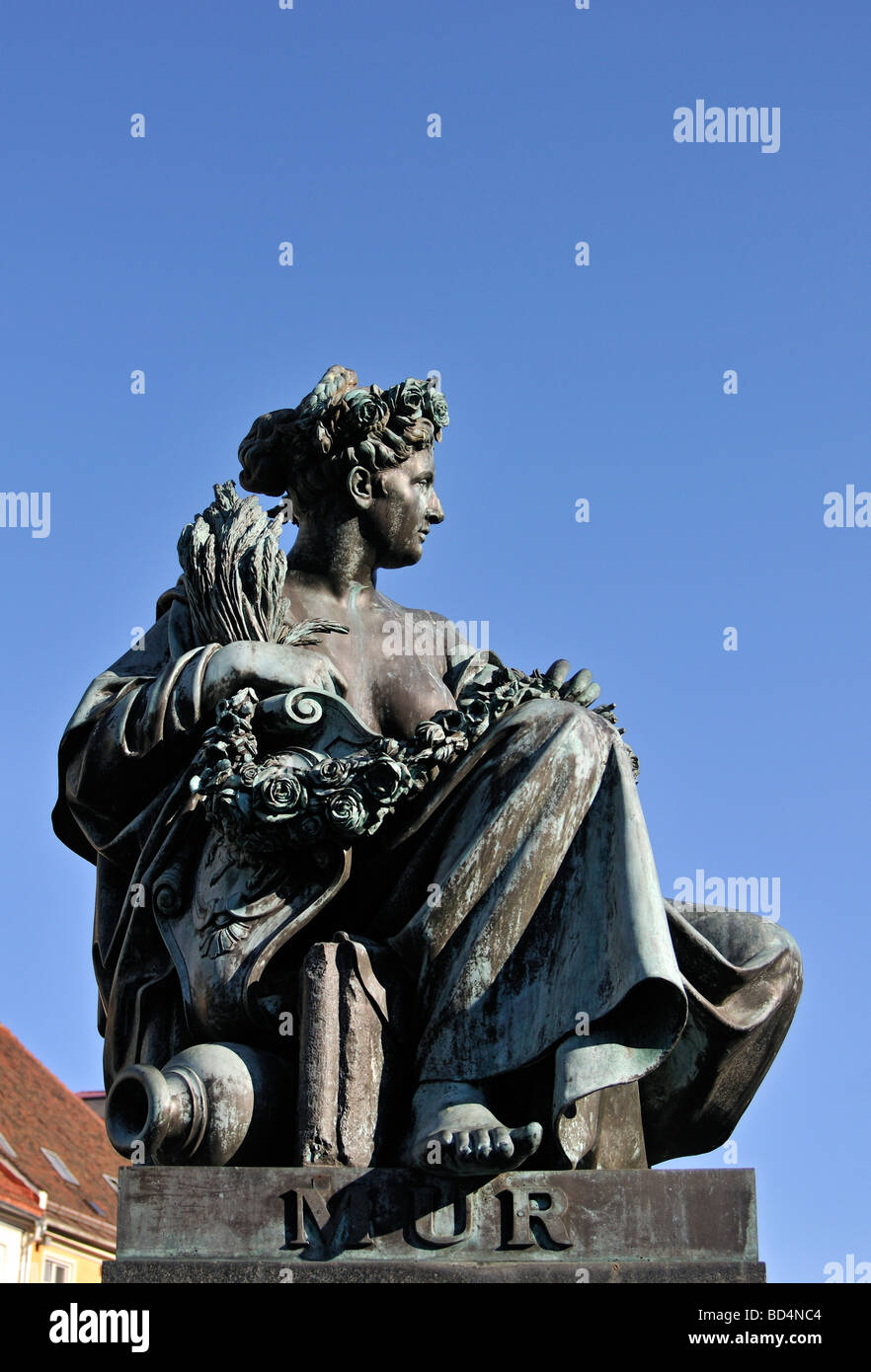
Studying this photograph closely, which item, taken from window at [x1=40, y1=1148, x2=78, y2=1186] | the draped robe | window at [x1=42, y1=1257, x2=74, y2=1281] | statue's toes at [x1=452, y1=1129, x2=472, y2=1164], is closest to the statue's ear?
the draped robe

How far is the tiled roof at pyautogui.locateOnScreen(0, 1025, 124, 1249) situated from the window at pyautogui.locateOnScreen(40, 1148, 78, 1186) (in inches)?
3.2

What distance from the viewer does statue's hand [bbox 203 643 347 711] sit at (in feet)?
20.1

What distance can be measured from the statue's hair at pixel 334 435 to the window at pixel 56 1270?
68.6 feet

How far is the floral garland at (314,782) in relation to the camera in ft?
18.9

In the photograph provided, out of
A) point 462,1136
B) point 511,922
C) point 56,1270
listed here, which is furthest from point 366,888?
point 56,1270

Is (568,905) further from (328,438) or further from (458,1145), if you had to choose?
(328,438)

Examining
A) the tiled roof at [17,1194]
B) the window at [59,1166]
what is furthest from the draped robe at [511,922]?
the window at [59,1166]

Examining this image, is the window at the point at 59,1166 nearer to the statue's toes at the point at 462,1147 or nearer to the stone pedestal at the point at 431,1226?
the stone pedestal at the point at 431,1226

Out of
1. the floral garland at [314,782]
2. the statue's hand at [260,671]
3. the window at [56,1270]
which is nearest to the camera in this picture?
the floral garland at [314,782]

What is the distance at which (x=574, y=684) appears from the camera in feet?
20.9

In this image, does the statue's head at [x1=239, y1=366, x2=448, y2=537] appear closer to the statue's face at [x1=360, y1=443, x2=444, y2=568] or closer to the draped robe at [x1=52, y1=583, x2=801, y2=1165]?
the statue's face at [x1=360, y1=443, x2=444, y2=568]

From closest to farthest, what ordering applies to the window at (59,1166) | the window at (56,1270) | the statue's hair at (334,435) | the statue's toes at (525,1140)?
the statue's toes at (525,1140)
the statue's hair at (334,435)
the window at (56,1270)
the window at (59,1166)

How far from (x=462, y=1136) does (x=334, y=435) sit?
2.56 meters

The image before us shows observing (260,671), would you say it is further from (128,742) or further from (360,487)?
(360,487)
